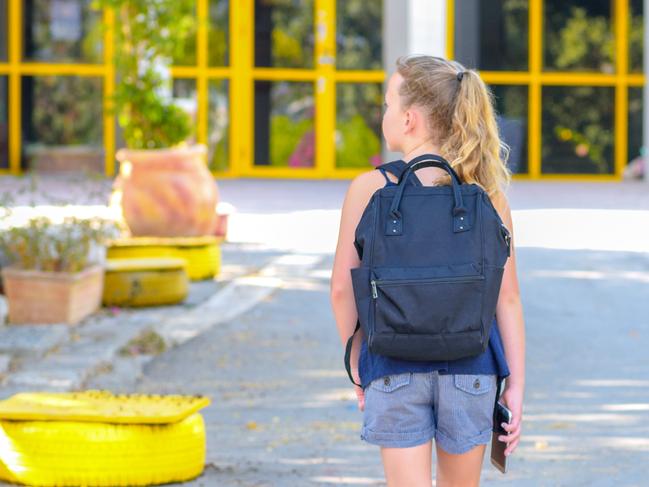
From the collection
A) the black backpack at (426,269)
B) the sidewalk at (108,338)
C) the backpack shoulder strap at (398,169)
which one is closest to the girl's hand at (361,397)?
the black backpack at (426,269)

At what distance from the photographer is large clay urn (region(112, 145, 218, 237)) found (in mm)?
10953

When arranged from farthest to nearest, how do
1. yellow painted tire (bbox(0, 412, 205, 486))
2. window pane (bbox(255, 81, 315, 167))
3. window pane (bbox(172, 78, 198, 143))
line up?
1. window pane (bbox(255, 81, 315, 167))
2. window pane (bbox(172, 78, 198, 143))
3. yellow painted tire (bbox(0, 412, 205, 486))

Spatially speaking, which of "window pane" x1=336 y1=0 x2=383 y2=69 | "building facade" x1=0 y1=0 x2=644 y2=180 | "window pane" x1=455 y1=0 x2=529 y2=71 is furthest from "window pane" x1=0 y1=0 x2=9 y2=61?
"window pane" x1=455 y1=0 x2=529 y2=71

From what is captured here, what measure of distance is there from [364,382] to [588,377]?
3847mm

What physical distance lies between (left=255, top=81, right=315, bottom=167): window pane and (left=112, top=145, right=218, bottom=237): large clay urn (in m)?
8.33

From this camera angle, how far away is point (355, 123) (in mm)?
19688

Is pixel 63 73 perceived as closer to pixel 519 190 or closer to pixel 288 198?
pixel 288 198

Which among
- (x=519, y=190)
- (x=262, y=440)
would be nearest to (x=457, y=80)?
(x=262, y=440)

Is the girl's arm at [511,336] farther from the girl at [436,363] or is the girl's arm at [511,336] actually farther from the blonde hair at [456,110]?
the blonde hair at [456,110]

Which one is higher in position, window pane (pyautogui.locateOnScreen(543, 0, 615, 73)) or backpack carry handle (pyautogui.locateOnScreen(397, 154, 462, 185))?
window pane (pyautogui.locateOnScreen(543, 0, 615, 73))

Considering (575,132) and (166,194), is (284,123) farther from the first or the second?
(166,194)

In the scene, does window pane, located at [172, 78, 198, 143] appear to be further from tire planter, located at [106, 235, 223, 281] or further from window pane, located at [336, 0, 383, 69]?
tire planter, located at [106, 235, 223, 281]

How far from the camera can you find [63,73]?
63.8 feet

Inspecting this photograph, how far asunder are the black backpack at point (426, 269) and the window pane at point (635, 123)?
17.4 meters
